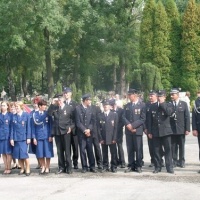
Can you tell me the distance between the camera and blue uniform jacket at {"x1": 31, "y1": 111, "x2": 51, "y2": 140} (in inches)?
440

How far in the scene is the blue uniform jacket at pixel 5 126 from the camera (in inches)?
452

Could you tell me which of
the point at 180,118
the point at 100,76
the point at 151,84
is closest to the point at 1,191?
the point at 180,118

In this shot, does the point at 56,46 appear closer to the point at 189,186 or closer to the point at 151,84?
the point at 151,84

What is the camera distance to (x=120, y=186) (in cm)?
934

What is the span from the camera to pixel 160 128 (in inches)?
426

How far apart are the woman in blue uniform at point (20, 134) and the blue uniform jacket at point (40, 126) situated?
0.43 ft

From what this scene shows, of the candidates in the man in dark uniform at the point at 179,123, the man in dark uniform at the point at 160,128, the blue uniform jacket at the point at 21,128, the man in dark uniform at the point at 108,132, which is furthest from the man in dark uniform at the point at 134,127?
the blue uniform jacket at the point at 21,128

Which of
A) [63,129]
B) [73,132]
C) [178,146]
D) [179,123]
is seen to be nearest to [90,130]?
[73,132]

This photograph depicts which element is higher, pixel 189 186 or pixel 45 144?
pixel 45 144

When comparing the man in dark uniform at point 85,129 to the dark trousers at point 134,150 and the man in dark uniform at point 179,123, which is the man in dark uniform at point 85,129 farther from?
the man in dark uniform at point 179,123

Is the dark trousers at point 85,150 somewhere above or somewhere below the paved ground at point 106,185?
above

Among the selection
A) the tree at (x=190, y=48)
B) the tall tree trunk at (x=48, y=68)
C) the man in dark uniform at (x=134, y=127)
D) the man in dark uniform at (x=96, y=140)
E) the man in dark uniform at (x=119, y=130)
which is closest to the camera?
the man in dark uniform at (x=134, y=127)

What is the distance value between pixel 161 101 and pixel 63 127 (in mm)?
2403

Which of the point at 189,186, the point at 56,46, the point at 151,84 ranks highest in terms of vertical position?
the point at 56,46
